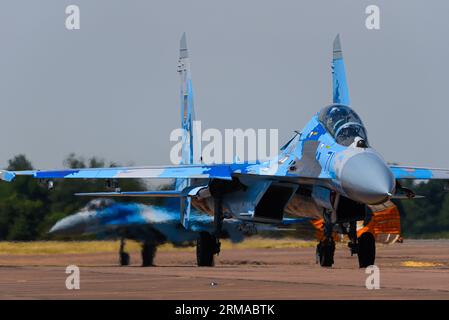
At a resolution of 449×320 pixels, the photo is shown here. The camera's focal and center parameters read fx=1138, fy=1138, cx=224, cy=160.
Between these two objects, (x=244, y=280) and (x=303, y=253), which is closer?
(x=244, y=280)

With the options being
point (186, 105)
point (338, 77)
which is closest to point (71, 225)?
point (186, 105)

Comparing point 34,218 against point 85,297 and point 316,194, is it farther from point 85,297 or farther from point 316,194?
point 85,297

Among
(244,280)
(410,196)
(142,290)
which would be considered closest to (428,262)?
(410,196)

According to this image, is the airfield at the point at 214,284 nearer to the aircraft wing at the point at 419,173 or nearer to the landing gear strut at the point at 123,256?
the landing gear strut at the point at 123,256

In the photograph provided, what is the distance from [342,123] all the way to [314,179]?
1336 millimetres

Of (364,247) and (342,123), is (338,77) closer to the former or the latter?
(342,123)

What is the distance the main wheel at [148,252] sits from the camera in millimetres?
29703

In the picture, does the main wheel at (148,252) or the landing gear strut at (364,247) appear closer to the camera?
the landing gear strut at (364,247)

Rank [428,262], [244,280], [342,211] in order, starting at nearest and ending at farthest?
1. [244,280]
2. [342,211]
3. [428,262]

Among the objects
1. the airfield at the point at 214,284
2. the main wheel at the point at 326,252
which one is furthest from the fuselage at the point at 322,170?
the airfield at the point at 214,284

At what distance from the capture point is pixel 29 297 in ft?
50.4

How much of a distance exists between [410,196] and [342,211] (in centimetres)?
186

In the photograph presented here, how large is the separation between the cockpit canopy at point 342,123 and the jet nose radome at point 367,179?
0.94 m

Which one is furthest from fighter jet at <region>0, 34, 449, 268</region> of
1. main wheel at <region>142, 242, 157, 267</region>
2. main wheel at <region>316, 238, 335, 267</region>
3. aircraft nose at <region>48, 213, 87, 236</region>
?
aircraft nose at <region>48, 213, 87, 236</region>
